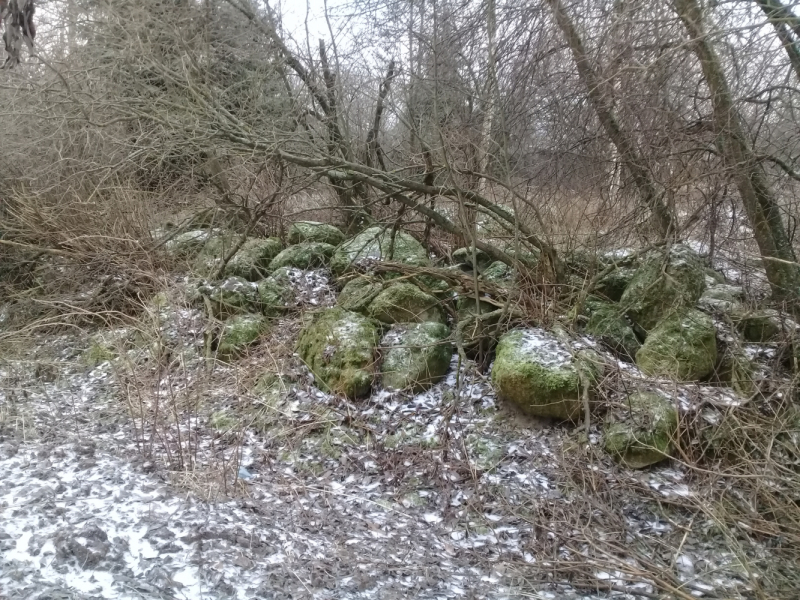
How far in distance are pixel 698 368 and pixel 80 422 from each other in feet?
17.6

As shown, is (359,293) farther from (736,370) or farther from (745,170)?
(745,170)

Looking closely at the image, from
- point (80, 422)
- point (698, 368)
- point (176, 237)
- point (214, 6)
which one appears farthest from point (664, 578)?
point (214, 6)

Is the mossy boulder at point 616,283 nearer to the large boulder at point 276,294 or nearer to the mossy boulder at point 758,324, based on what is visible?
the mossy boulder at point 758,324

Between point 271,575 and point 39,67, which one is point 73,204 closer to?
point 39,67

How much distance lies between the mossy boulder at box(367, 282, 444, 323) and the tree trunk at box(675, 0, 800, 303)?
9.89 ft

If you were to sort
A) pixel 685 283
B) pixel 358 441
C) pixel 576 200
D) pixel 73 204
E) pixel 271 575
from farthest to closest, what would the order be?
pixel 73 204
pixel 576 200
pixel 685 283
pixel 358 441
pixel 271 575

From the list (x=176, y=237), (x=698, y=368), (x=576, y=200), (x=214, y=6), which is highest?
(x=214, y=6)

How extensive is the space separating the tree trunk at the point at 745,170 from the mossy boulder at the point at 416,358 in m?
2.84

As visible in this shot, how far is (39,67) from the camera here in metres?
8.50

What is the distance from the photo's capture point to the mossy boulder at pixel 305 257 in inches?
311

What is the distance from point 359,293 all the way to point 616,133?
3.03 metres

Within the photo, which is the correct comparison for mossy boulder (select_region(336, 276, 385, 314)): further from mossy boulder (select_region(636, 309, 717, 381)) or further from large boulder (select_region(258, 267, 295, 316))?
mossy boulder (select_region(636, 309, 717, 381))

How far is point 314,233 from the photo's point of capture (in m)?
8.49

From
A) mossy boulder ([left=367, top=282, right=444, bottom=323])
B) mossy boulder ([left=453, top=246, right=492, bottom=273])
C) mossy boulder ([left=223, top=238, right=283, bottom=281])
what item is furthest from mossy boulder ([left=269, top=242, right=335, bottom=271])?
mossy boulder ([left=453, top=246, right=492, bottom=273])
